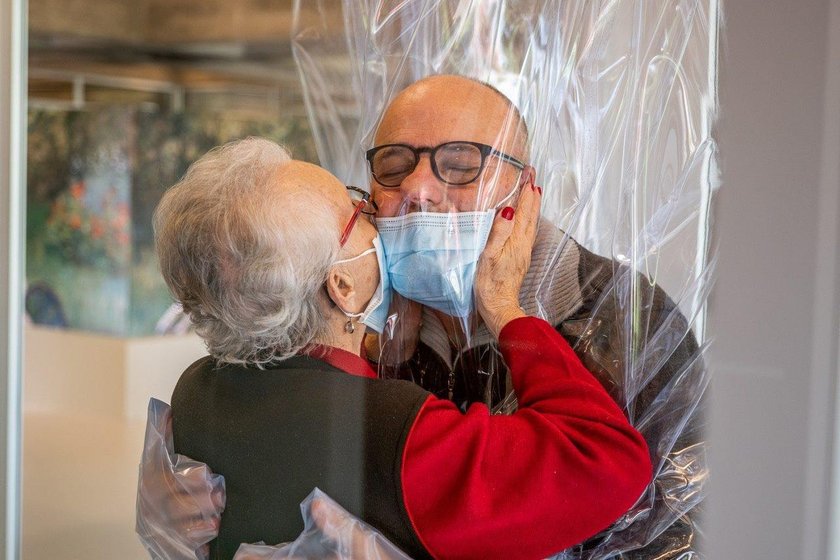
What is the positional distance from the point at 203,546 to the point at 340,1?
0.89 meters

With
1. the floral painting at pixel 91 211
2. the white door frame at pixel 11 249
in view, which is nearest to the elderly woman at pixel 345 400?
the white door frame at pixel 11 249

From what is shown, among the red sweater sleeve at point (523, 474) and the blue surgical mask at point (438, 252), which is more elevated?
the blue surgical mask at point (438, 252)

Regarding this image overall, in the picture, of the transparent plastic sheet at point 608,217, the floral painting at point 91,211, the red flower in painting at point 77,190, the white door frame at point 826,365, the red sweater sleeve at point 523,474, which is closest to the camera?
the white door frame at point 826,365

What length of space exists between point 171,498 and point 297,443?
225 millimetres

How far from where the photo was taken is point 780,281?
2.43 ft

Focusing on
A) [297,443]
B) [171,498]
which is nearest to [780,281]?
[297,443]

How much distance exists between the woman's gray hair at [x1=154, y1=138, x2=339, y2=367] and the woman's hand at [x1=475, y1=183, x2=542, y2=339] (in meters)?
0.18

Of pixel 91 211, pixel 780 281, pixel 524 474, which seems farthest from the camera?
pixel 91 211

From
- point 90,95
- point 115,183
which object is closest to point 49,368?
point 115,183

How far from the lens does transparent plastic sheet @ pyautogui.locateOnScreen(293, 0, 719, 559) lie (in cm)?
104

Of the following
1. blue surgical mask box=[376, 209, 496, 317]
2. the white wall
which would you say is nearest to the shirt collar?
blue surgical mask box=[376, 209, 496, 317]

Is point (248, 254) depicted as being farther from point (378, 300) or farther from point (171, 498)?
point (171, 498)

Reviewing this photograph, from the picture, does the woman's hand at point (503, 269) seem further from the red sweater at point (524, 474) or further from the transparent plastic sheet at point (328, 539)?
the transparent plastic sheet at point (328, 539)

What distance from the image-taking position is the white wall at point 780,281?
0.73 metres
